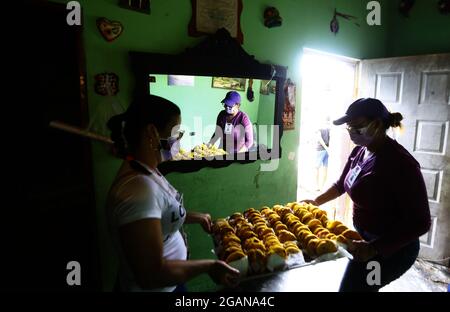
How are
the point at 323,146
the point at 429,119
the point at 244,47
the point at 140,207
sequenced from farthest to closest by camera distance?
the point at 323,146, the point at 429,119, the point at 244,47, the point at 140,207

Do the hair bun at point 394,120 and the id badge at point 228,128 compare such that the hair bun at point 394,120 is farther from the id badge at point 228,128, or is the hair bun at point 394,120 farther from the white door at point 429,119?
the white door at point 429,119

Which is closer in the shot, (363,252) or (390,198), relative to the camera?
(363,252)

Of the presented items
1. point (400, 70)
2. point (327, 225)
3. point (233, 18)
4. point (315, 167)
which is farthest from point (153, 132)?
point (315, 167)

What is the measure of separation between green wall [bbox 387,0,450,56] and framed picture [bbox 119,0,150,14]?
359 centimetres

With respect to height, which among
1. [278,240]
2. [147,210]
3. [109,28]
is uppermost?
[109,28]

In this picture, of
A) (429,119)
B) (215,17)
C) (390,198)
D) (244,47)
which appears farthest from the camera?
(429,119)

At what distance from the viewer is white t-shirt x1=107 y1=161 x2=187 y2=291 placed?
1.09 metres

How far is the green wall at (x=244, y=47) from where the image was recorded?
196 centimetres

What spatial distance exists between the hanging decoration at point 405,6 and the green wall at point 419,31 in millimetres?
46

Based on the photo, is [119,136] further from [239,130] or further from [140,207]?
[239,130]

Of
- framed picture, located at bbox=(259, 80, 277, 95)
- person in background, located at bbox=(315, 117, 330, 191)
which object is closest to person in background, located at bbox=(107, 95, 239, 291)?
framed picture, located at bbox=(259, 80, 277, 95)

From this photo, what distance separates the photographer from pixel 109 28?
1.90 meters

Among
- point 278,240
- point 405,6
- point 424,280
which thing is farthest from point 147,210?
point 405,6

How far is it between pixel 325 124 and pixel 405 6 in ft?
8.76
